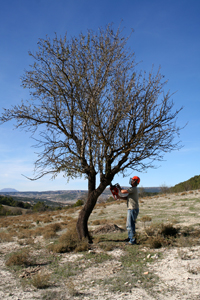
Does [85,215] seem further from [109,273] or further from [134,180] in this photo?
[109,273]

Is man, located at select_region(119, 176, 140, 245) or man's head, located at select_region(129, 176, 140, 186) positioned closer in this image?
man, located at select_region(119, 176, 140, 245)

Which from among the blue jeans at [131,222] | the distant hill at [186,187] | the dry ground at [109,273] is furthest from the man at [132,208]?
the distant hill at [186,187]

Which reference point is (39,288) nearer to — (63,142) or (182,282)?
(182,282)

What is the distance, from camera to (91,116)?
719 cm

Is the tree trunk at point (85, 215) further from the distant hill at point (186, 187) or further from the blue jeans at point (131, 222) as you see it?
the distant hill at point (186, 187)

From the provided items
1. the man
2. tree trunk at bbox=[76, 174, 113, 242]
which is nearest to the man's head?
the man

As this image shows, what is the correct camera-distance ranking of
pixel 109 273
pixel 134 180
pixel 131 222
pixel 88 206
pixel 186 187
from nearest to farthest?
pixel 109 273
pixel 131 222
pixel 134 180
pixel 88 206
pixel 186 187

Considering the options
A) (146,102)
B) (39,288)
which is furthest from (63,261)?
(146,102)

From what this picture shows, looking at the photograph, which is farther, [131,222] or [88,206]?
[88,206]

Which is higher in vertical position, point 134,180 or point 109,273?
point 134,180

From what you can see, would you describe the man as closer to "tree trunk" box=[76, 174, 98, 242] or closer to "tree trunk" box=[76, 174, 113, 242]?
"tree trunk" box=[76, 174, 113, 242]

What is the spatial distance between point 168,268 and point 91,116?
15.6ft

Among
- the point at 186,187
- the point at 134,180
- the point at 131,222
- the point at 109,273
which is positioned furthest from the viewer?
the point at 186,187

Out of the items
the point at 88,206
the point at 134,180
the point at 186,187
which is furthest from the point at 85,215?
the point at 186,187
